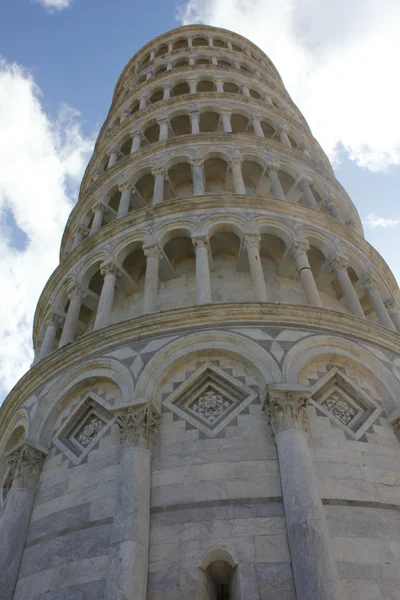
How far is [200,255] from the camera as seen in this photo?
13.2 m

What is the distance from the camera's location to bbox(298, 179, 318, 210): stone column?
16.6 metres

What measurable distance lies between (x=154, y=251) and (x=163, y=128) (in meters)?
8.25

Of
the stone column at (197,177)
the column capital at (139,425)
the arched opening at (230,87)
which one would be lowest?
the column capital at (139,425)

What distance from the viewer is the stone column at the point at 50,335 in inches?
544

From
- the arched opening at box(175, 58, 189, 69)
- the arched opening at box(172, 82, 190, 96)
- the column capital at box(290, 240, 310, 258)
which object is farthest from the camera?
the arched opening at box(175, 58, 189, 69)

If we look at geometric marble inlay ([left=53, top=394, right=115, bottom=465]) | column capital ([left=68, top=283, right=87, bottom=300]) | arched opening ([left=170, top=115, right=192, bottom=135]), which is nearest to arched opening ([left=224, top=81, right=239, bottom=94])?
arched opening ([left=170, top=115, right=192, bottom=135])

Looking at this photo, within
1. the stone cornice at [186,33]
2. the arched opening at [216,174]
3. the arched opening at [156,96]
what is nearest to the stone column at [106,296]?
the arched opening at [216,174]

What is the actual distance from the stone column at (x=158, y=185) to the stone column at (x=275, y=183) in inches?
136

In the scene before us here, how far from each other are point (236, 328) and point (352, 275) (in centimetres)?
600

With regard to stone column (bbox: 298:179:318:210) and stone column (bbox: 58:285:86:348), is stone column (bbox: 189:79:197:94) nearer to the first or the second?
stone column (bbox: 298:179:318:210)

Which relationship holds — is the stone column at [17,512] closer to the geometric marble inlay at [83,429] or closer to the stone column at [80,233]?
the geometric marble inlay at [83,429]

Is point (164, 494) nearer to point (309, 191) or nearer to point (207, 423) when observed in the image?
point (207, 423)

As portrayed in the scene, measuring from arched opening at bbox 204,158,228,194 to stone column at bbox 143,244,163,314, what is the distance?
200 inches

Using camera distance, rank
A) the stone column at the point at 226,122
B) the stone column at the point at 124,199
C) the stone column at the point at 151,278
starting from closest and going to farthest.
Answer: the stone column at the point at 151,278 < the stone column at the point at 124,199 < the stone column at the point at 226,122
